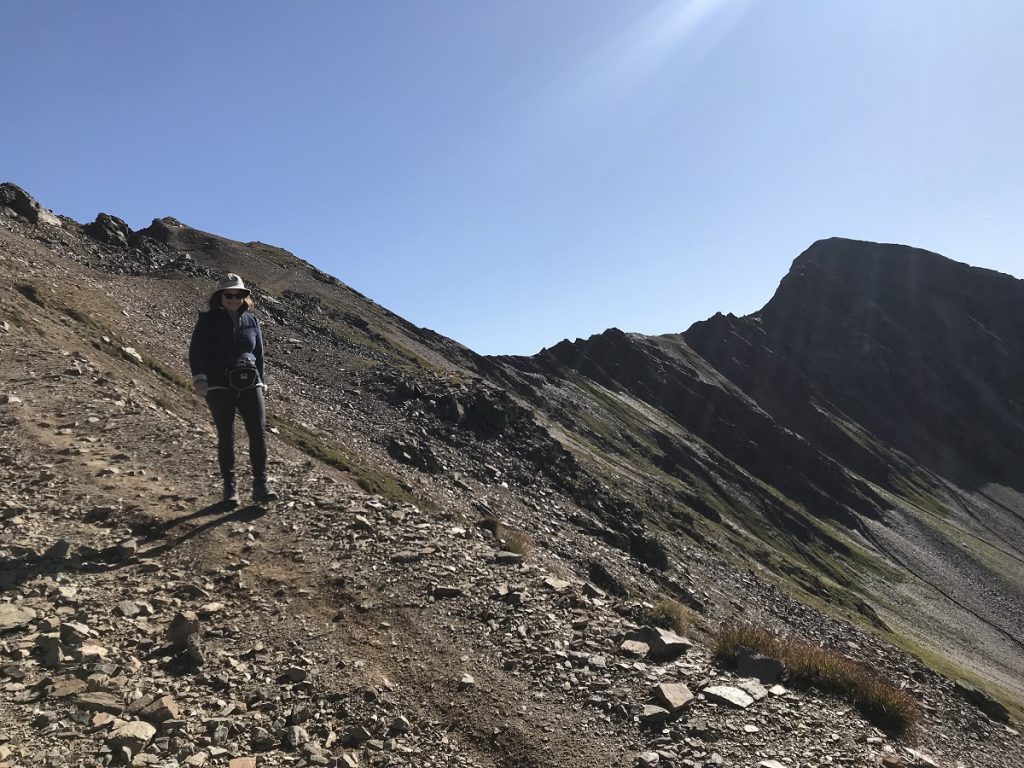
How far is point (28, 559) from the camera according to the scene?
8.08 m

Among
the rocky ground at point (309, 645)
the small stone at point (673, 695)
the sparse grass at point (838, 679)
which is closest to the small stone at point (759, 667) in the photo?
the sparse grass at point (838, 679)

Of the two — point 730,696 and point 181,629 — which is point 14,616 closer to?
point 181,629

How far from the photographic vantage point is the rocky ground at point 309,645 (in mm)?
5781

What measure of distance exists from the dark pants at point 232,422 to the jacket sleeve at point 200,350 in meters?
0.41

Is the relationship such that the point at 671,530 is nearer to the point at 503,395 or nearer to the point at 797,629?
the point at 797,629

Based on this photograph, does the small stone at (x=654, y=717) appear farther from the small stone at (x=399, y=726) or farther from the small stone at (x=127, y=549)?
the small stone at (x=127, y=549)

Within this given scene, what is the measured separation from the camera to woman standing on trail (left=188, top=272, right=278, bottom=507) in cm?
1057

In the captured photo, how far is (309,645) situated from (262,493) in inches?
180

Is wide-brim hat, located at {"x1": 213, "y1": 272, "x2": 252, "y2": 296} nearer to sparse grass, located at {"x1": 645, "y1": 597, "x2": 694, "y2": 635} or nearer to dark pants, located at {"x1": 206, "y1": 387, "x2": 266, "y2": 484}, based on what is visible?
dark pants, located at {"x1": 206, "y1": 387, "x2": 266, "y2": 484}

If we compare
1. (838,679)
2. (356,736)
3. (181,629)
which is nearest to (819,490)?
(838,679)

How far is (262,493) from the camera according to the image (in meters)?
11.0

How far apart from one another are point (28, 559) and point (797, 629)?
60.3 meters

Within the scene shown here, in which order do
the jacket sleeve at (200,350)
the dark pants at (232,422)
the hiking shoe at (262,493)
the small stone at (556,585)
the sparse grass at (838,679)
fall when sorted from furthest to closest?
the hiking shoe at (262,493)
the dark pants at (232,422)
the jacket sleeve at (200,350)
the small stone at (556,585)
the sparse grass at (838,679)

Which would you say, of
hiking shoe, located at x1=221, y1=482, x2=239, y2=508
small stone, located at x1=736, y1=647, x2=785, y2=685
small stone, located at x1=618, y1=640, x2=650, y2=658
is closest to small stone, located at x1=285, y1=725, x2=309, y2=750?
small stone, located at x1=618, y1=640, x2=650, y2=658
